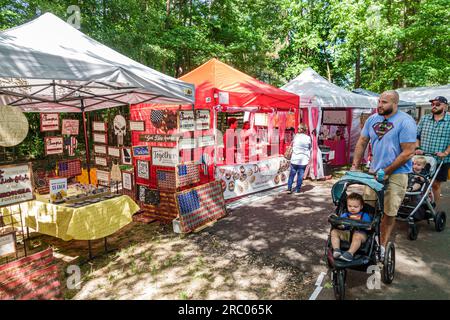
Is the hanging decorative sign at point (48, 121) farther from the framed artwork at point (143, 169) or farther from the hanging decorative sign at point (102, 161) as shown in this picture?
the framed artwork at point (143, 169)

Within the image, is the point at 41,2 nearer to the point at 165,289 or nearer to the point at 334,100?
the point at 334,100

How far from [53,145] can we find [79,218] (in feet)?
11.4

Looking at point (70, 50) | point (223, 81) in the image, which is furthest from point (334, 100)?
point (70, 50)

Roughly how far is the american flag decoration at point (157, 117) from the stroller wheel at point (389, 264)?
4.52 meters

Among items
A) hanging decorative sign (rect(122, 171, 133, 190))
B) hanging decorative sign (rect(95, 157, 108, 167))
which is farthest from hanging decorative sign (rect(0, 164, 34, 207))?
hanging decorative sign (rect(95, 157, 108, 167))

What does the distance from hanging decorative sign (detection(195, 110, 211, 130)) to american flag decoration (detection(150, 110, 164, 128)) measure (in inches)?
28.1

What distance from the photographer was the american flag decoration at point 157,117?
6114 millimetres

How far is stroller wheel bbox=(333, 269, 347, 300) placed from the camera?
10.5 feet

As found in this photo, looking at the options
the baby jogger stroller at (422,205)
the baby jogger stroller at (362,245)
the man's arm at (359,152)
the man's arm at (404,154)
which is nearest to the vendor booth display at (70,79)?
the man's arm at (359,152)

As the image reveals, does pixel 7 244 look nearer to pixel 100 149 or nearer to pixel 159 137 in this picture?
pixel 159 137

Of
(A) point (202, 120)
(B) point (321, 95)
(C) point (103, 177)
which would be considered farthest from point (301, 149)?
(C) point (103, 177)

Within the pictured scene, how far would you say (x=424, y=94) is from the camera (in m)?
15.4
